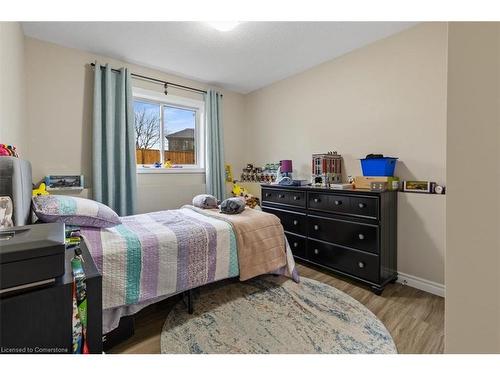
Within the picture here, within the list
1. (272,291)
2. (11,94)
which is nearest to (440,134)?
(272,291)

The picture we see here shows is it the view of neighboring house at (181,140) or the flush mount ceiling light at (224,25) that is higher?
the flush mount ceiling light at (224,25)

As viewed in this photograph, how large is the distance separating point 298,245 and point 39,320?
2460mm

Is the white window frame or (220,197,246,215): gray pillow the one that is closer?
(220,197,246,215): gray pillow

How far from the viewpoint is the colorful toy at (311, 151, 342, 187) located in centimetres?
272

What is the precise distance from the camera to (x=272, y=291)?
216 cm

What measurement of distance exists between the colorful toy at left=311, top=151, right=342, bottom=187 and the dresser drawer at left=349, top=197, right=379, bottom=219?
442 millimetres

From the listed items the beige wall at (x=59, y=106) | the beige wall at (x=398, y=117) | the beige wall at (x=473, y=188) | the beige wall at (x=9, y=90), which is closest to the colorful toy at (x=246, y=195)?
the beige wall at (x=398, y=117)

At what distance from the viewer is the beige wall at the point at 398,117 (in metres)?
2.10

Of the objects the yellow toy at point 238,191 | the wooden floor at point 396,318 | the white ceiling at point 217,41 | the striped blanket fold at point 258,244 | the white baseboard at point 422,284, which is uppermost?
the white ceiling at point 217,41

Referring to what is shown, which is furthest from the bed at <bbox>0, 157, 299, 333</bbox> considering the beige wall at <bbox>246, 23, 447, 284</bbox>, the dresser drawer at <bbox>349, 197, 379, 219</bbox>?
the beige wall at <bbox>246, 23, 447, 284</bbox>

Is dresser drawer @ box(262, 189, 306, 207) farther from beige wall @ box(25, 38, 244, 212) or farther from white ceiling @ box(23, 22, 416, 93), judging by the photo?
beige wall @ box(25, 38, 244, 212)

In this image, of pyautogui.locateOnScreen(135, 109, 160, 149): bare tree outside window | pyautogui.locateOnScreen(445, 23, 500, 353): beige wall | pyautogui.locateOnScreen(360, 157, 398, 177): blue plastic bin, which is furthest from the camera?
pyautogui.locateOnScreen(135, 109, 160, 149): bare tree outside window

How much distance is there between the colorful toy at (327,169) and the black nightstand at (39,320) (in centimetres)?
245

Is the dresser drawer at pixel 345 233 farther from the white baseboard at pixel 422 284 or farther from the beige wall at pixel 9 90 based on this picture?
the beige wall at pixel 9 90
